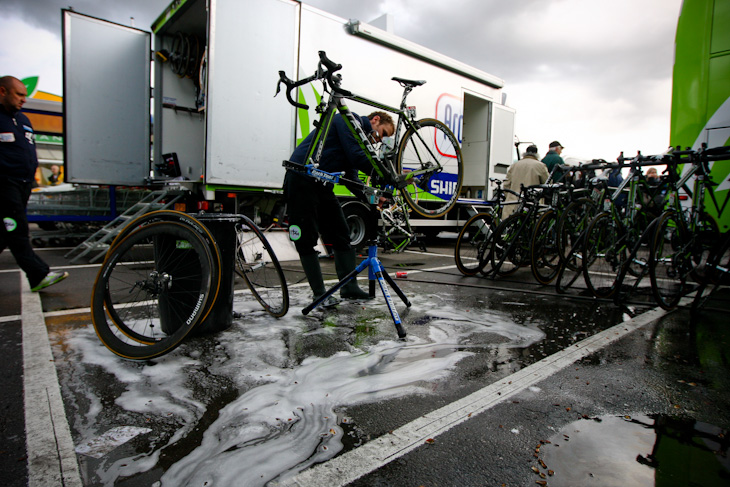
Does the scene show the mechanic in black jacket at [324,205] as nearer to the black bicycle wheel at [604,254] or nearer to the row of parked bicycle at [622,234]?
the row of parked bicycle at [622,234]

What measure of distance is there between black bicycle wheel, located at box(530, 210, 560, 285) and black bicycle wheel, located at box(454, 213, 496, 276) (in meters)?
0.62

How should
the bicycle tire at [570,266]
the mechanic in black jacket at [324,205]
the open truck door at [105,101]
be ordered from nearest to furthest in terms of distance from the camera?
1. the mechanic in black jacket at [324,205]
2. the bicycle tire at [570,266]
3. the open truck door at [105,101]

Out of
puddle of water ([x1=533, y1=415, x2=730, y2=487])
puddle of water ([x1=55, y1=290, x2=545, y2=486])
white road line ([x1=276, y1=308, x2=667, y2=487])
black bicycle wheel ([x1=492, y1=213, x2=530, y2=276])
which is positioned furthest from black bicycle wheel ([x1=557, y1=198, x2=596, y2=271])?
puddle of water ([x1=533, y1=415, x2=730, y2=487])

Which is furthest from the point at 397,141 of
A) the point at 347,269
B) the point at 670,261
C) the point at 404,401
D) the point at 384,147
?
the point at 670,261

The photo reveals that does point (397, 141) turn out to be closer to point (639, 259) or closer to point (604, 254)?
point (604, 254)

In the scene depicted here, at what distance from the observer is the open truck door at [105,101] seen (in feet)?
21.9

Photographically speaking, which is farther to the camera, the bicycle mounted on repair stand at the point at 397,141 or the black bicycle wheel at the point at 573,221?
the black bicycle wheel at the point at 573,221

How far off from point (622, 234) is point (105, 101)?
25.1ft

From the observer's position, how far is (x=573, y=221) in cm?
530

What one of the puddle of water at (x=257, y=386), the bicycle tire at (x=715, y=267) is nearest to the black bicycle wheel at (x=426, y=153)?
the puddle of water at (x=257, y=386)

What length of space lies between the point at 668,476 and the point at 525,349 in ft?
4.50

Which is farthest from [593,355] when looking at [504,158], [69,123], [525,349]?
[504,158]

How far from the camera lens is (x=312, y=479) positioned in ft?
4.87

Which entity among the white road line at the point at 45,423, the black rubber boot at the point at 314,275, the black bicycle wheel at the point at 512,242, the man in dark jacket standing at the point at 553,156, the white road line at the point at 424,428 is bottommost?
the white road line at the point at 45,423
